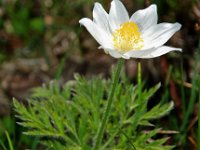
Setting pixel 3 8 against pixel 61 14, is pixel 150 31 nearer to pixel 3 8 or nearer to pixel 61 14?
pixel 61 14

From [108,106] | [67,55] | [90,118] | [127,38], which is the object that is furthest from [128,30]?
[67,55]

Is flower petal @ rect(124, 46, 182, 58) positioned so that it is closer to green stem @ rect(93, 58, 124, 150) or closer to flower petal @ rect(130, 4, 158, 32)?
green stem @ rect(93, 58, 124, 150)

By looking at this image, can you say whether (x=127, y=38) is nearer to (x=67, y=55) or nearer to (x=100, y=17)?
(x=100, y=17)

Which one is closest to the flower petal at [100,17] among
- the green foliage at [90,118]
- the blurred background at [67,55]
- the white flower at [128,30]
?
the white flower at [128,30]

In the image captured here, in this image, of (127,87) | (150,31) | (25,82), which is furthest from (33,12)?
(150,31)

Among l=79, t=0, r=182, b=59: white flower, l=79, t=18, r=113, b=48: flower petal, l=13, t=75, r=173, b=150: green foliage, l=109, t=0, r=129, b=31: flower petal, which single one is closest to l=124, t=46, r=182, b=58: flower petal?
l=79, t=0, r=182, b=59: white flower
